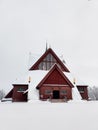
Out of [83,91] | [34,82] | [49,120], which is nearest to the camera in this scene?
[49,120]

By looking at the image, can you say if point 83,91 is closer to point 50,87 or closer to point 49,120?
point 50,87

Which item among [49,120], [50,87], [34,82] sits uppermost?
[34,82]

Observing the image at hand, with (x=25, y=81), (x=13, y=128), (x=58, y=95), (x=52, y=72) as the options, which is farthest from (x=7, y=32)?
(x=13, y=128)

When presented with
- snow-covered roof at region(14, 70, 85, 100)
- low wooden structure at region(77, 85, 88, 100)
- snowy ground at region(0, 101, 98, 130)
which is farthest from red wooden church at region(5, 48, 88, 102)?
snowy ground at region(0, 101, 98, 130)

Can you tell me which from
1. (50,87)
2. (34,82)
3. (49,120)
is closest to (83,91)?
(50,87)

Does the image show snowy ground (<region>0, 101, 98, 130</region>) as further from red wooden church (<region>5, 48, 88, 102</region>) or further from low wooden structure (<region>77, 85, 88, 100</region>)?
low wooden structure (<region>77, 85, 88, 100</region>)

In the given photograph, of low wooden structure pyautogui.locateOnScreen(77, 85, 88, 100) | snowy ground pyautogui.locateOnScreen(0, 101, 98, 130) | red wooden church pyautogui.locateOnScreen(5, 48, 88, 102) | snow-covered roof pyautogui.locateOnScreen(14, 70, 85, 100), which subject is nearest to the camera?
snowy ground pyautogui.locateOnScreen(0, 101, 98, 130)

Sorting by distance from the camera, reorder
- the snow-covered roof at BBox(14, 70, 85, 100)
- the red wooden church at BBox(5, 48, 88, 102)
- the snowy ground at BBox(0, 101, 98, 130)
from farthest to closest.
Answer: the red wooden church at BBox(5, 48, 88, 102)
the snow-covered roof at BBox(14, 70, 85, 100)
the snowy ground at BBox(0, 101, 98, 130)

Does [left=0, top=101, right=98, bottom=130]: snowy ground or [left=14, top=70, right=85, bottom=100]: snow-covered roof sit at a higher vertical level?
[left=14, top=70, right=85, bottom=100]: snow-covered roof

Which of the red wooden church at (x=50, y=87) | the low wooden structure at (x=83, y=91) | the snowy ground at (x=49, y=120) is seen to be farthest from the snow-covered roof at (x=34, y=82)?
the snowy ground at (x=49, y=120)

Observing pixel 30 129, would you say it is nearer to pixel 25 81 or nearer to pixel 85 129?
pixel 85 129

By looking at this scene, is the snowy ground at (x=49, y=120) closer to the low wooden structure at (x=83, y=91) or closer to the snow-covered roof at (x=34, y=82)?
the snow-covered roof at (x=34, y=82)

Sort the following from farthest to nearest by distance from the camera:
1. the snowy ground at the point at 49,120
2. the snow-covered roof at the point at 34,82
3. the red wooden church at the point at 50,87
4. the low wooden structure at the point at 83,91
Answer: the low wooden structure at the point at 83,91, the red wooden church at the point at 50,87, the snow-covered roof at the point at 34,82, the snowy ground at the point at 49,120

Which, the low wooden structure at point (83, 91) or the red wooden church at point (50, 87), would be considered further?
the low wooden structure at point (83, 91)
